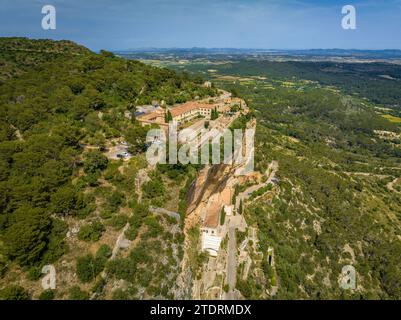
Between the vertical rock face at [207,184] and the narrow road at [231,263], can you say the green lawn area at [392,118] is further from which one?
the narrow road at [231,263]

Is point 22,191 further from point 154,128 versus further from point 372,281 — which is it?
point 372,281

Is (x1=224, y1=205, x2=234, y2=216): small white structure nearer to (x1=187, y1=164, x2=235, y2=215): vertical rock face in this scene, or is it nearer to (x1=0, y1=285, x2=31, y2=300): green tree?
(x1=187, y1=164, x2=235, y2=215): vertical rock face

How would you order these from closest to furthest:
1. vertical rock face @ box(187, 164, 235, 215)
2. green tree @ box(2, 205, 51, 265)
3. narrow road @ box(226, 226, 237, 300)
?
1. green tree @ box(2, 205, 51, 265)
2. narrow road @ box(226, 226, 237, 300)
3. vertical rock face @ box(187, 164, 235, 215)

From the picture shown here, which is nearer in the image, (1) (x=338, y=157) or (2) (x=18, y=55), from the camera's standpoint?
(2) (x=18, y=55)

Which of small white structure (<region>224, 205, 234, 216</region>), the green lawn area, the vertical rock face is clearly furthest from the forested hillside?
the green lawn area

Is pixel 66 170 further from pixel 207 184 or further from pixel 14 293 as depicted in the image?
pixel 207 184

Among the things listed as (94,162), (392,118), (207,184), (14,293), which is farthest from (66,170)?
(392,118)
